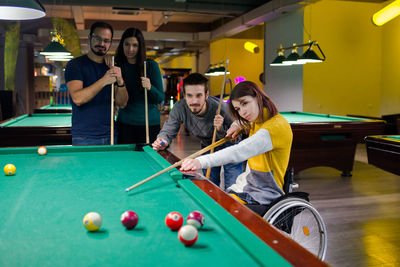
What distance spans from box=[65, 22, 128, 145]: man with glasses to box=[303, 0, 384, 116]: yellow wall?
5.49 m

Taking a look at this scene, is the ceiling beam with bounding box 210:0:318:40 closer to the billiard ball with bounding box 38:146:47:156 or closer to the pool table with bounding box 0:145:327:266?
the billiard ball with bounding box 38:146:47:156

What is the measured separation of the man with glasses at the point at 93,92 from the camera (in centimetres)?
281

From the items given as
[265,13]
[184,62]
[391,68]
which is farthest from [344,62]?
[184,62]

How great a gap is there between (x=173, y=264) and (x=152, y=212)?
1.33 ft

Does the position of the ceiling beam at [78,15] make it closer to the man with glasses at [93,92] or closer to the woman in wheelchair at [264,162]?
the man with glasses at [93,92]

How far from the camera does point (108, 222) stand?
3.94 ft

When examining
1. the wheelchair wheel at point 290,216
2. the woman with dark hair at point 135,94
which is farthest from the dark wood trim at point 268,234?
the woman with dark hair at point 135,94

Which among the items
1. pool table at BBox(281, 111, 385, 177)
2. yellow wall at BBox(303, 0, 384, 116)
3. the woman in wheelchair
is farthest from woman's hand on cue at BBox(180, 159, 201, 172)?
yellow wall at BBox(303, 0, 384, 116)

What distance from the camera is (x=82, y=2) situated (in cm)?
741

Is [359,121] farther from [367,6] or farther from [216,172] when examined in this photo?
[367,6]

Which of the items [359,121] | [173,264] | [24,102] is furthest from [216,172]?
[24,102]

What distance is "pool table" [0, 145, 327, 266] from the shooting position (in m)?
0.93

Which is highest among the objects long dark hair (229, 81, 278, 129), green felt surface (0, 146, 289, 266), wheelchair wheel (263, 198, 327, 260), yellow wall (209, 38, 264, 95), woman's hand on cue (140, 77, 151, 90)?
yellow wall (209, 38, 264, 95)

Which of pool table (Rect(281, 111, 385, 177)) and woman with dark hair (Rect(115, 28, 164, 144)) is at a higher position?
woman with dark hair (Rect(115, 28, 164, 144))
